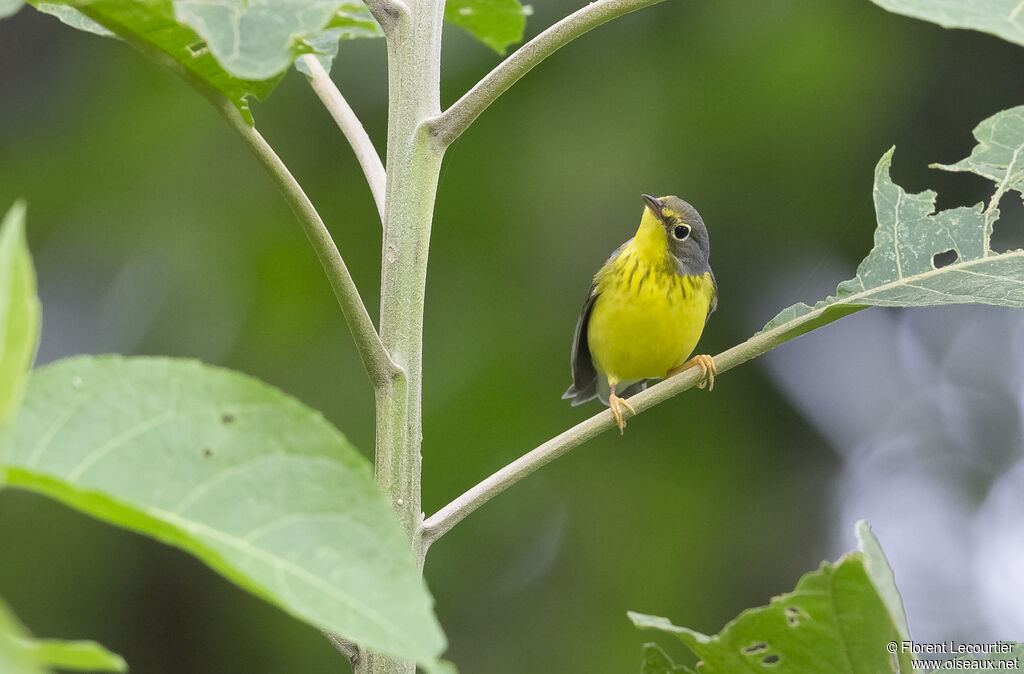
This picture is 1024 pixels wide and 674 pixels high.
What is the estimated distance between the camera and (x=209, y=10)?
1.19 meters

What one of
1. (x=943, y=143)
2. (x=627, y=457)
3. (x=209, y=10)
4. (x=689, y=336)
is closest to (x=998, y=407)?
(x=943, y=143)

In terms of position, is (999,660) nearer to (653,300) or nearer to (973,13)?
(973,13)

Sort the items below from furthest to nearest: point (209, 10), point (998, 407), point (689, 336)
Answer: point (998, 407) → point (689, 336) → point (209, 10)

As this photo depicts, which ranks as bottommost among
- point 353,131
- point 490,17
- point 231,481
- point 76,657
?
point 76,657

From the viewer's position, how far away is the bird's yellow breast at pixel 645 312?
433cm

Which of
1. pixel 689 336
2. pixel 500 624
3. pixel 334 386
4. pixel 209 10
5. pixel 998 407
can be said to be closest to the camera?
pixel 209 10

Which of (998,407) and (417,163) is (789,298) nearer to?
(998,407)

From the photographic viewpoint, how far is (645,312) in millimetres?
4332

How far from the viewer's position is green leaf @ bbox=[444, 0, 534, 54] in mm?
2172

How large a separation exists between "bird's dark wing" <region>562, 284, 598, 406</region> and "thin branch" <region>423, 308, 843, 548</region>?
2943mm

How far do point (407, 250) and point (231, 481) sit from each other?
0.70 metres

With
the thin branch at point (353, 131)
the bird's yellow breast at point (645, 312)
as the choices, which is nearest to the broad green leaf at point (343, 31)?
the thin branch at point (353, 131)

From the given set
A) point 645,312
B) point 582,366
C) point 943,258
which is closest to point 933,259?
point 645,312

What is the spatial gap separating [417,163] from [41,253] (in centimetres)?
476
